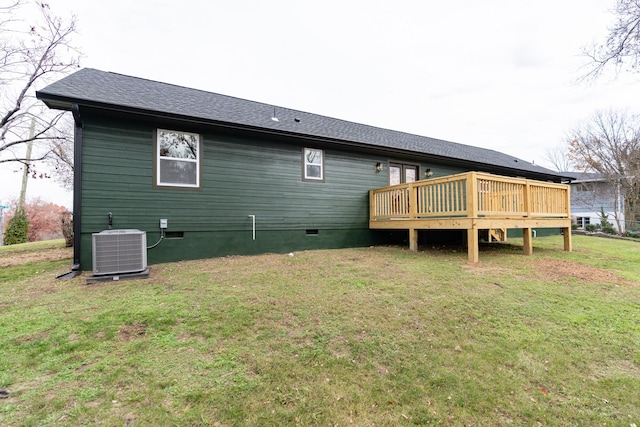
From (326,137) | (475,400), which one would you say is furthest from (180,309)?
(326,137)

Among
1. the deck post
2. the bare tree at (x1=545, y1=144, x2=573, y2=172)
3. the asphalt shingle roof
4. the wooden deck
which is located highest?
the bare tree at (x1=545, y1=144, x2=573, y2=172)

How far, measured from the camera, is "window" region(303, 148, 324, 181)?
805 cm

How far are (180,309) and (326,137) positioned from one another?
19.7 feet

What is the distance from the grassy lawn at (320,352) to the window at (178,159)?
2.70 metres

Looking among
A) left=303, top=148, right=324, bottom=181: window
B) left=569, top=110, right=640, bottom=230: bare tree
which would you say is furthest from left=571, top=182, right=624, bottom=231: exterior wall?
left=303, top=148, right=324, bottom=181: window

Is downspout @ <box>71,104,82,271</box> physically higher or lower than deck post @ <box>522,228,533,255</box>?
higher

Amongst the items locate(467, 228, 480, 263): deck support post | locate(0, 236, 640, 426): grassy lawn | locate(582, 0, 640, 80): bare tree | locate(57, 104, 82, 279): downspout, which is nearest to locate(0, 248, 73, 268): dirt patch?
locate(57, 104, 82, 279): downspout

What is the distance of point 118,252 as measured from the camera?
473cm

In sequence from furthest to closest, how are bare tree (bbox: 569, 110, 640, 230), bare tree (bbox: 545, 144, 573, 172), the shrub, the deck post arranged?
bare tree (bbox: 545, 144, 573, 172) → bare tree (bbox: 569, 110, 640, 230) → the shrub → the deck post

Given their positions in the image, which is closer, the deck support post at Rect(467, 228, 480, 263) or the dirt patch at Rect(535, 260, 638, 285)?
the dirt patch at Rect(535, 260, 638, 285)

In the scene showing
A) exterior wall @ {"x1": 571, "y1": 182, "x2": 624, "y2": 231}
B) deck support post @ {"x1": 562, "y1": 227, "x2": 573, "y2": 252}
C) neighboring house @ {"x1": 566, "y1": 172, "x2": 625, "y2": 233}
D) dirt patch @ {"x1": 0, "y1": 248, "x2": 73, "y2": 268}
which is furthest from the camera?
exterior wall @ {"x1": 571, "y1": 182, "x2": 624, "y2": 231}

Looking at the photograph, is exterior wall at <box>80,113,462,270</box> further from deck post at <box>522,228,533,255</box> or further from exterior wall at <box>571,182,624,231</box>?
exterior wall at <box>571,182,624,231</box>

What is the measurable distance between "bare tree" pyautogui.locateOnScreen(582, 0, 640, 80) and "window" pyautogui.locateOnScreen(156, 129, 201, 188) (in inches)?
364

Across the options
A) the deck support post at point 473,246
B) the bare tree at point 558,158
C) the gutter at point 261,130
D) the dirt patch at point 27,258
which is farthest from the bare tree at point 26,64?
the bare tree at point 558,158
